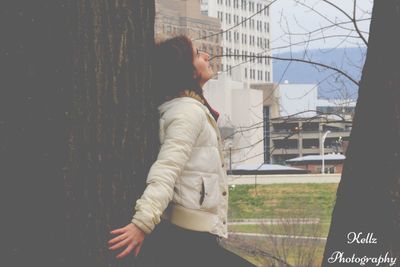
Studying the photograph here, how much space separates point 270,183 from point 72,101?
50.7 m

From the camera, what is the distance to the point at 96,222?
3.16 metres

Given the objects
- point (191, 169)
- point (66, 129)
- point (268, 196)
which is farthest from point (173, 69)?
point (268, 196)

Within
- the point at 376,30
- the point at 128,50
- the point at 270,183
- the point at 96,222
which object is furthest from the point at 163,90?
the point at 270,183

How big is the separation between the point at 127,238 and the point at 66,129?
14.1 inches

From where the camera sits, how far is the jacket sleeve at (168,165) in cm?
315

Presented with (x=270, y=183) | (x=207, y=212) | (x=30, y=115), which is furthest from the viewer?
(x=270, y=183)

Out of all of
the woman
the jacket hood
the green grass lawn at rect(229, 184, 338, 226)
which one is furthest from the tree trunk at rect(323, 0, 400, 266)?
the green grass lawn at rect(229, 184, 338, 226)

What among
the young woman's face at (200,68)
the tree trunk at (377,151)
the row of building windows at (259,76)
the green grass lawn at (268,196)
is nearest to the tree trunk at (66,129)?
the young woman's face at (200,68)

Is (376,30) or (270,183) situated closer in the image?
(376,30)

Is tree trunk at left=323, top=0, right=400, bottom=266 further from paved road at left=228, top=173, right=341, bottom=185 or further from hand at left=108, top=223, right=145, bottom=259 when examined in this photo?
paved road at left=228, top=173, right=341, bottom=185

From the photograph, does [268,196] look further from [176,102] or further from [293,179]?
[176,102]

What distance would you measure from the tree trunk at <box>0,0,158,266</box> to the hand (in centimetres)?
3

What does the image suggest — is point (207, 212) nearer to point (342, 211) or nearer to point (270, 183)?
point (342, 211)

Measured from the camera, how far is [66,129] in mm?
3098
